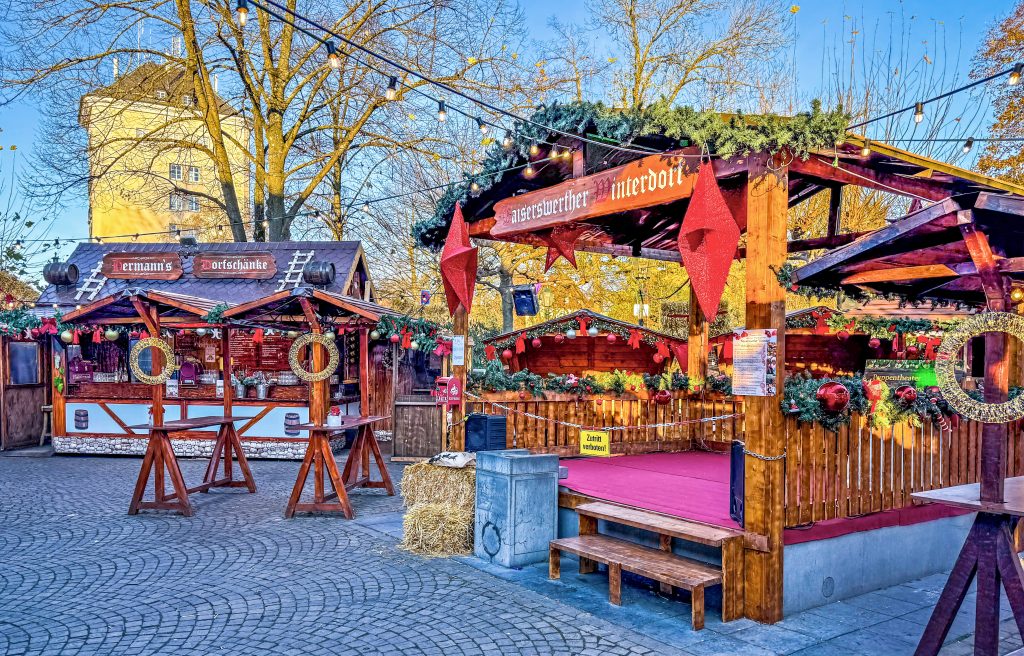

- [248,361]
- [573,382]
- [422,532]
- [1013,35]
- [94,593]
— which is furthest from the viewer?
[1013,35]

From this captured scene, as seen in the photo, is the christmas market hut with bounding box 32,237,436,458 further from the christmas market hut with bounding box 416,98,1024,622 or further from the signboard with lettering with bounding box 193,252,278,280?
the christmas market hut with bounding box 416,98,1024,622

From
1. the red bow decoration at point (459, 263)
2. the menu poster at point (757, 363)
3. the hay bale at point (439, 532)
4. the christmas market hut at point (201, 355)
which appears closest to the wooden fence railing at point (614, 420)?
the red bow decoration at point (459, 263)

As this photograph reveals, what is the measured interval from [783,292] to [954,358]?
142 cm

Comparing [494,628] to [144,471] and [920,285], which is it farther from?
[144,471]

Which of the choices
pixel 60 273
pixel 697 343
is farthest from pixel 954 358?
pixel 60 273

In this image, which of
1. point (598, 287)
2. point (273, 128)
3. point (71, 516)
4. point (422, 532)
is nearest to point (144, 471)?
point (71, 516)

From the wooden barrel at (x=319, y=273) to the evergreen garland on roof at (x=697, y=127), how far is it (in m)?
8.77

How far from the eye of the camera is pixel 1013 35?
63.0 feet

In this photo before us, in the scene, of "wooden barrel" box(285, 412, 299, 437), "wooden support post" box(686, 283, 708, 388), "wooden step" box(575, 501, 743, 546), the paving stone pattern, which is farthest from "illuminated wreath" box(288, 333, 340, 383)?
"wooden barrel" box(285, 412, 299, 437)

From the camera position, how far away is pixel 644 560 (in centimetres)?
552

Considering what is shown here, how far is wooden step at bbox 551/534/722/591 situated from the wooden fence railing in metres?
1.82

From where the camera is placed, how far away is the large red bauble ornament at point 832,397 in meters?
5.37

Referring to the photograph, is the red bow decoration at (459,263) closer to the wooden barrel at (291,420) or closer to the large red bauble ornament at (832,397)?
the large red bauble ornament at (832,397)

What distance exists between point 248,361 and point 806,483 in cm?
1314
